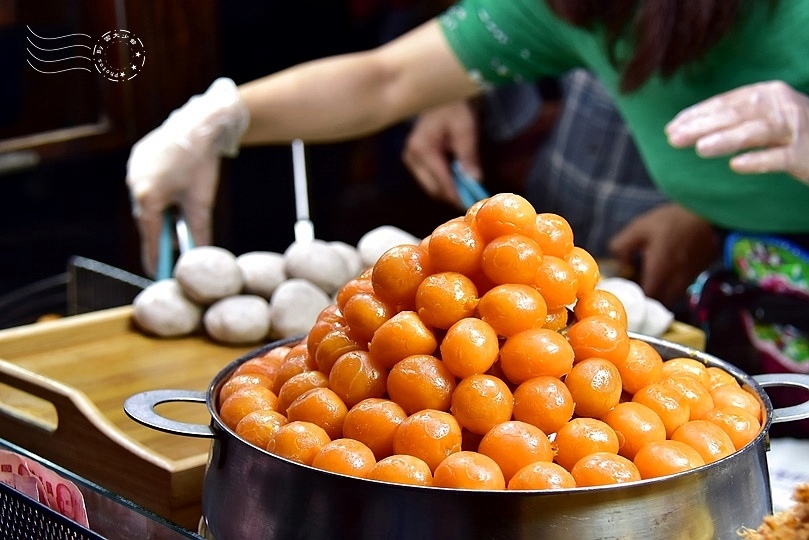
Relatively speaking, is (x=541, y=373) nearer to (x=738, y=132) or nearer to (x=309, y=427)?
(x=309, y=427)

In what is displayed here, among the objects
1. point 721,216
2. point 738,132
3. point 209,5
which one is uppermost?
point 209,5

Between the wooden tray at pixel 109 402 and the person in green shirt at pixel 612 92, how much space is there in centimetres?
34

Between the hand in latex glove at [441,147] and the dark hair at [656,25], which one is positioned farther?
the hand in latex glove at [441,147]

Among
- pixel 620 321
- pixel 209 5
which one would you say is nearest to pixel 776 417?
pixel 620 321

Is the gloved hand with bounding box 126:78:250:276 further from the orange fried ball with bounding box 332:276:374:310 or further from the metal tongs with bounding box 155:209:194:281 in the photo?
the orange fried ball with bounding box 332:276:374:310

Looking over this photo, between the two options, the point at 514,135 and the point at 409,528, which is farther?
the point at 514,135

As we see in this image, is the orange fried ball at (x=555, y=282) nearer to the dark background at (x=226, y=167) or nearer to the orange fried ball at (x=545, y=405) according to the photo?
the orange fried ball at (x=545, y=405)

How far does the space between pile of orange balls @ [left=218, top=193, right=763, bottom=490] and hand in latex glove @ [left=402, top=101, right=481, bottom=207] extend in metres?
1.68

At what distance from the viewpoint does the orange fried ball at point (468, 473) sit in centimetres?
69

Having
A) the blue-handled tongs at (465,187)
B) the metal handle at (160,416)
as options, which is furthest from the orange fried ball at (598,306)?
the blue-handled tongs at (465,187)

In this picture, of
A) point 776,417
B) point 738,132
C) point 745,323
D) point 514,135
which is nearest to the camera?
point 776,417

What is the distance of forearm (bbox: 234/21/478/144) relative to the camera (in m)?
1.89

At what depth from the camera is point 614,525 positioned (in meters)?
0.68

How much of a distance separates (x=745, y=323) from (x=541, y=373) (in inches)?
44.3
